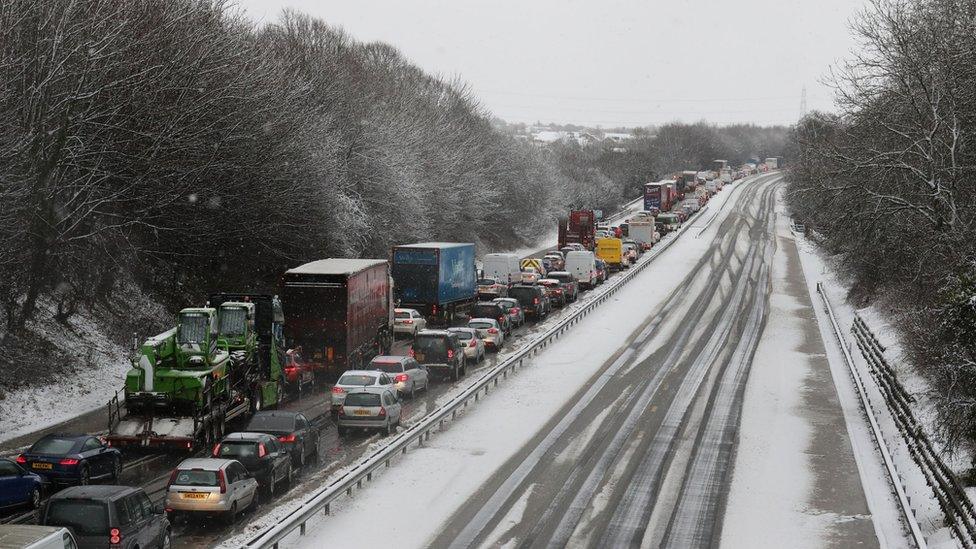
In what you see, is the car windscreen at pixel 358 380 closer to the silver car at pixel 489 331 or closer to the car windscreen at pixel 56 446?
the car windscreen at pixel 56 446

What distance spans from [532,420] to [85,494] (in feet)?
53.7

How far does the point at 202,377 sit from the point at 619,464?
35.4ft

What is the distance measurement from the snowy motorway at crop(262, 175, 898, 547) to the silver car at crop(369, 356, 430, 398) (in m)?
2.52

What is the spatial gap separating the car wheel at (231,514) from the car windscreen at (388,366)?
12923 millimetres

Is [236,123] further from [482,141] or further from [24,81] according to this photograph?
[482,141]

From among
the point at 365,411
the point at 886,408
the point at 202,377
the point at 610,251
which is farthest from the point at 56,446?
the point at 610,251

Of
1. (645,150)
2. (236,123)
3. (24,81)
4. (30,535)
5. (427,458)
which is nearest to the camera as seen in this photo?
(30,535)

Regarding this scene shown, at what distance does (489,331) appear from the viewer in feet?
142

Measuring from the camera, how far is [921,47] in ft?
118

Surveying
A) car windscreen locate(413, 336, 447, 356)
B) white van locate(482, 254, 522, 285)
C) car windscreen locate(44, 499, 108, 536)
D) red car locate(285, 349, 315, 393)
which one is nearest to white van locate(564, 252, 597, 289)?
white van locate(482, 254, 522, 285)

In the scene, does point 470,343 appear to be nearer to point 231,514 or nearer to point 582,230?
point 231,514

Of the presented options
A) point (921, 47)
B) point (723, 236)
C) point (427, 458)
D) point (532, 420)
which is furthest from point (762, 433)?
point (723, 236)

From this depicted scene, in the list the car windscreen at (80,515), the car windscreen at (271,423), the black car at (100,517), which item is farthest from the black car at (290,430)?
the car windscreen at (80,515)

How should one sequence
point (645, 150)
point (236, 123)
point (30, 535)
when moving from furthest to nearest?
point (645, 150) < point (236, 123) < point (30, 535)
